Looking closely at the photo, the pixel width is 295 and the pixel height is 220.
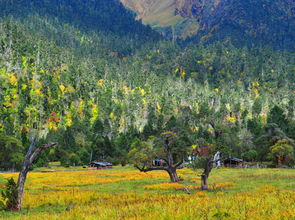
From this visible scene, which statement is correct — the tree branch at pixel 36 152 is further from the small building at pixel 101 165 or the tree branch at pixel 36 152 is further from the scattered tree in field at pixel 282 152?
the small building at pixel 101 165

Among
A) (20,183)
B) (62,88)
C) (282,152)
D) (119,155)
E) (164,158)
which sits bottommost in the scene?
(20,183)

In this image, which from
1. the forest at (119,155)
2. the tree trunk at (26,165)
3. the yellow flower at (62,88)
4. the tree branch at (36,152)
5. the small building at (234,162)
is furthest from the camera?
the yellow flower at (62,88)

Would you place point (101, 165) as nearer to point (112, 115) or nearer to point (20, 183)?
point (20, 183)

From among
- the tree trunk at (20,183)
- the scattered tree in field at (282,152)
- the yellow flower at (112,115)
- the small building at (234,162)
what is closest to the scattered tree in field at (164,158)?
the tree trunk at (20,183)

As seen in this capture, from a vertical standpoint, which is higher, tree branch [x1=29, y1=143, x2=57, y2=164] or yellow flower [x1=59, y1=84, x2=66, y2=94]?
yellow flower [x1=59, y1=84, x2=66, y2=94]

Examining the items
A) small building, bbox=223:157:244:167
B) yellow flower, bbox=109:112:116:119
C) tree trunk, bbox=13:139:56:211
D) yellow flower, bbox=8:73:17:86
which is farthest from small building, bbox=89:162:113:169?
yellow flower, bbox=8:73:17:86

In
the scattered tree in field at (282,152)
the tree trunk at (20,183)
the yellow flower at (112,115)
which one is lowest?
the tree trunk at (20,183)

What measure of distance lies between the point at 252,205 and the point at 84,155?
91799mm

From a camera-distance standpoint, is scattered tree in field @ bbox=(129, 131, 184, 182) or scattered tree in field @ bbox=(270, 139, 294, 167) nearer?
scattered tree in field @ bbox=(129, 131, 184, 182)

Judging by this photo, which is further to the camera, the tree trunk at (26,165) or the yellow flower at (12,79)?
the yellow flower at (12,79)

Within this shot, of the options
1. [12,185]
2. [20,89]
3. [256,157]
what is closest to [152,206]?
[12,185]

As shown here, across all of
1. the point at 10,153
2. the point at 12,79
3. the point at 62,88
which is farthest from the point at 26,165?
the point at 62,88

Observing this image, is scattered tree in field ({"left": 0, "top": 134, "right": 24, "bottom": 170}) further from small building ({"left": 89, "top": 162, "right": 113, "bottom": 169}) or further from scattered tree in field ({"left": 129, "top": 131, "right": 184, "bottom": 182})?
scattered tree in field ({"left": 129, "top": 131, "right": 184, "bottom": 182})

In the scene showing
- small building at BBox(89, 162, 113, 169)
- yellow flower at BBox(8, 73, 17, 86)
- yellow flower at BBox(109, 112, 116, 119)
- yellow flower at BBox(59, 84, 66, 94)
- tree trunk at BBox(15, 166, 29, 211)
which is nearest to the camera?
tree trunk at BBox(15, 166, 29, 211)
